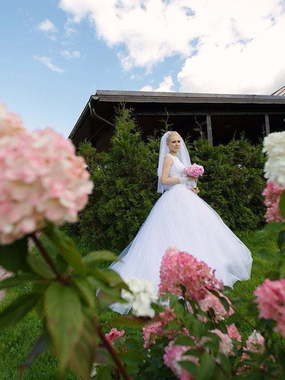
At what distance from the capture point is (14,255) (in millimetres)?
682

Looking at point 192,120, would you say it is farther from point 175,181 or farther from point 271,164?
point 271,164

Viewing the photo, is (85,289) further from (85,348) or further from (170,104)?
(170,104)

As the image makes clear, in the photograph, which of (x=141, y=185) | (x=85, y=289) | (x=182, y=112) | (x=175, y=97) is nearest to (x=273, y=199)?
(x=85, y=289)

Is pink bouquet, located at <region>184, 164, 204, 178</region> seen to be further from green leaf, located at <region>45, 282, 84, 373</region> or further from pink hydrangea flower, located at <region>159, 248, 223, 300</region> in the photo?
green leaf, located at <region>45, 282, 84, 373</region>

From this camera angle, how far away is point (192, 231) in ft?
13.0

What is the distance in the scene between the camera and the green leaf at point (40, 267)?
28.1 inches

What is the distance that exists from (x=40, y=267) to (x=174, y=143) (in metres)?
4.20

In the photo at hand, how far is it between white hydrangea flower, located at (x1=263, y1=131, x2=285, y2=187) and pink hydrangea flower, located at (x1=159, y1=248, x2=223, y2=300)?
402 millimetres

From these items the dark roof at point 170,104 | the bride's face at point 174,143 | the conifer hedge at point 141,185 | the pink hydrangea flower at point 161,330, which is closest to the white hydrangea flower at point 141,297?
the pink hydrangea flower at point 161,330

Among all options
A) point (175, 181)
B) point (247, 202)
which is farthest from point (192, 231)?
point (247, 202)

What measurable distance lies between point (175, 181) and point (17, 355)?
8.78 ft

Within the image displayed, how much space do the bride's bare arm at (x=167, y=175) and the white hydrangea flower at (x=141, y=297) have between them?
11.7 feet

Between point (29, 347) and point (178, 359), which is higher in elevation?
point (178, 359)

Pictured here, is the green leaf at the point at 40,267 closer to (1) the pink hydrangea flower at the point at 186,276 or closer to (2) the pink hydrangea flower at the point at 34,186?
(2) the pink hydrangea flower at the point at 34,186
